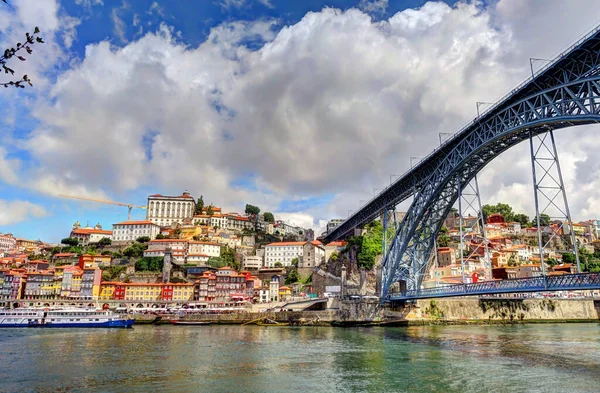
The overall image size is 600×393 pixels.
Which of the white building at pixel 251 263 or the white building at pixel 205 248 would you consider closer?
the white building at pixel 205 248

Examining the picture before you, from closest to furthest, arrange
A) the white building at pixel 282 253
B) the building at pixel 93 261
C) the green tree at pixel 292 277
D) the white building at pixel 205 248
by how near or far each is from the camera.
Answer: the building at pixel 93 261 → the green tree at pixel 292 277 → the white building at pixel 205 248 → the white building at pixel 282 253

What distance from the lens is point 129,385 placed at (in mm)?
14828

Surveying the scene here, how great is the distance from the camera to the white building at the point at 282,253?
73.8 m

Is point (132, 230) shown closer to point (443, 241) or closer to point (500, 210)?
point (443, 241)

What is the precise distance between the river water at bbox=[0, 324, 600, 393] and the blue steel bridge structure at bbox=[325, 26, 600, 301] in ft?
11.6

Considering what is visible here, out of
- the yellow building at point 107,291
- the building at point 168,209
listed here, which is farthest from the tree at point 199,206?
the yellow building at point 107,291

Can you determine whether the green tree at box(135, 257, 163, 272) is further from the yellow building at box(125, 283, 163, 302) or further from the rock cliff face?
the rock cliff face

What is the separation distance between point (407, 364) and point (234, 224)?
71.9 meters

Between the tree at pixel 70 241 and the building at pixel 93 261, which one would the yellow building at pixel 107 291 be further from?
the tree at pixel 70 241

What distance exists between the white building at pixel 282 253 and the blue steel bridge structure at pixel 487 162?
88.7 ft

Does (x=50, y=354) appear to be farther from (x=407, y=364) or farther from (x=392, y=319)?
(x=392, y=319)

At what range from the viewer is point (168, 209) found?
8825cm

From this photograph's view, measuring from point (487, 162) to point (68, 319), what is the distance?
3799cm

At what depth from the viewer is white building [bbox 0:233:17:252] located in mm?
94062
